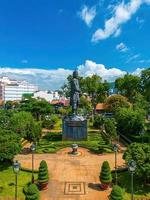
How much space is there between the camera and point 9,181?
2620 cm

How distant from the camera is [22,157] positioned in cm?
3475

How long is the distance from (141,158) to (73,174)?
25.0 ft

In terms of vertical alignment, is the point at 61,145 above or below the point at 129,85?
below

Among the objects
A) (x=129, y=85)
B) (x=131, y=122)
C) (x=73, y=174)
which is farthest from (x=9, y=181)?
(x=129, y=85)

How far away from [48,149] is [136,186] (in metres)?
16.3

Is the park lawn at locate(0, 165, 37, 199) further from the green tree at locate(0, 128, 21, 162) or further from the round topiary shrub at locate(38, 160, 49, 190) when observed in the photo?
the round topiary shrub at locate(38, 160, 49, 190)

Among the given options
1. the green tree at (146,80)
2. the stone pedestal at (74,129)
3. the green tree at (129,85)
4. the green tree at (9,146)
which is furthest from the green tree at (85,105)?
the green tree at (9,146)

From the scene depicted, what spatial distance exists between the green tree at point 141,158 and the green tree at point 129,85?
6057cm

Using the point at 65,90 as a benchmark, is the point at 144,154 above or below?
below

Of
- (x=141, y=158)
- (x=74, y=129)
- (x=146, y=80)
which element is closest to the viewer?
(x=141, y=158)

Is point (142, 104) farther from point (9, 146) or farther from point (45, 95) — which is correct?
point (45, 95)

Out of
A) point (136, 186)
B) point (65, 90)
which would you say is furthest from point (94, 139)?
point (65, 90)

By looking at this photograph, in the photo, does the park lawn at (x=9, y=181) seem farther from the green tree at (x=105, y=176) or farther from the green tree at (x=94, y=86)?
the green tree at (x=94, y=86)

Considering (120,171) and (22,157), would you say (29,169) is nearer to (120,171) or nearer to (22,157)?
(22,157)
